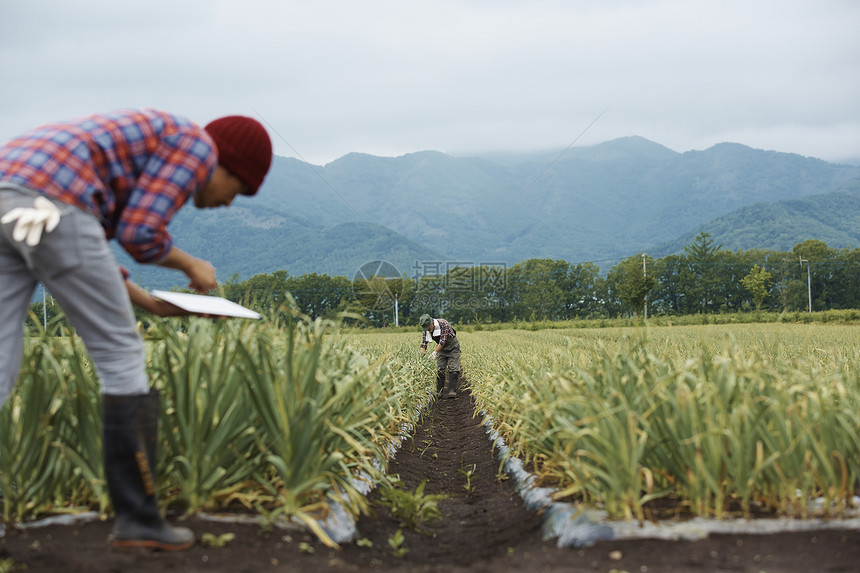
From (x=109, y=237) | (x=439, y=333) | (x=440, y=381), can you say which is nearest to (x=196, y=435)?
(x=109, y=237)

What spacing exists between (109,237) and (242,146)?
Result: 0.60 m

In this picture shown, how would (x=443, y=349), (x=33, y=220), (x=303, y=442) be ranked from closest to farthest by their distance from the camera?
(x=33, y=220)
(x=303, y=442)
(x=443, y=349)

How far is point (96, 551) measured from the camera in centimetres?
219

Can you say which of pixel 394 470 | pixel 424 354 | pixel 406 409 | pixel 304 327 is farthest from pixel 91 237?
pixel 424 354

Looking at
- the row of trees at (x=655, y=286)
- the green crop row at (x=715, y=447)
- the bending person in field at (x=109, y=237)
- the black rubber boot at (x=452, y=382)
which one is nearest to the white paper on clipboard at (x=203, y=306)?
the bending person in field at (x=109, y=237)

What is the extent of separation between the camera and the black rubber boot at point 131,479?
2.17 metres

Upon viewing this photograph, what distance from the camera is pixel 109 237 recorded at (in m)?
2.37

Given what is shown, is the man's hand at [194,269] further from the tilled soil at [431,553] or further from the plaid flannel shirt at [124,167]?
the tilled soil at [431,553]

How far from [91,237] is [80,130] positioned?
399 mm

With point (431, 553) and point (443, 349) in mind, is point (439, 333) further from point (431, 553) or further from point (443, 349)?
point (431, 553)

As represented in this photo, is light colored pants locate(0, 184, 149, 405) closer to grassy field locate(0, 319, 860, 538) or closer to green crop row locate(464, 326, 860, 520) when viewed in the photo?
grassy field locate(0, 319, 860, 538)

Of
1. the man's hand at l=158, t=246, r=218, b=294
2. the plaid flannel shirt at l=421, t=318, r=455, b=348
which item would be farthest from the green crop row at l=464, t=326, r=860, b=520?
the plaid flannel shirt at l=421, t=318, r=455, b=348

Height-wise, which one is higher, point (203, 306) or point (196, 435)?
point (203, 306)

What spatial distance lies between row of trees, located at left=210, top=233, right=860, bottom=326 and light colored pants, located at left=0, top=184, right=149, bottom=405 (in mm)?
67611
